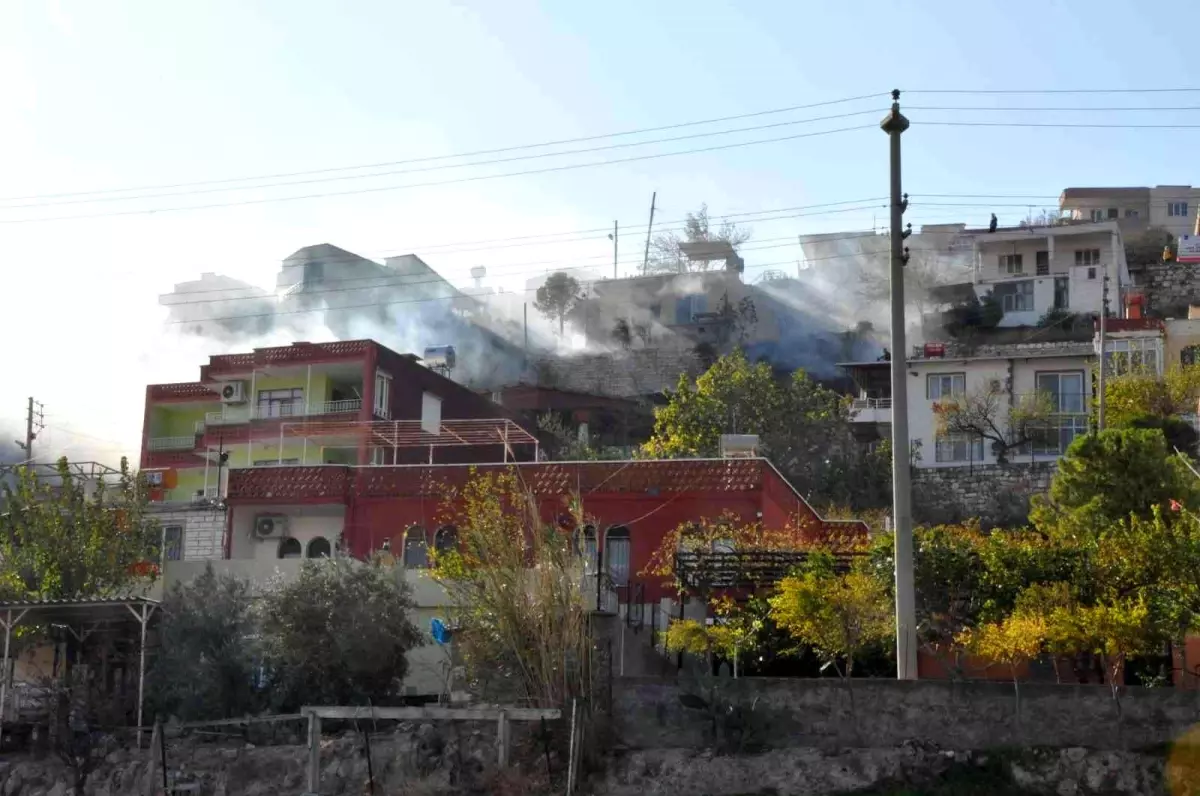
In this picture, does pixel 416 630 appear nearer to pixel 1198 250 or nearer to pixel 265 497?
pixel 265 497

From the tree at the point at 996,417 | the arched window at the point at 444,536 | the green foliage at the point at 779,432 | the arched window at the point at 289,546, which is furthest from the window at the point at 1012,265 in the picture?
the arched window at the point at 289,546

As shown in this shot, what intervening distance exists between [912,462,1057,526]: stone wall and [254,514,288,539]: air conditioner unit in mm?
24152

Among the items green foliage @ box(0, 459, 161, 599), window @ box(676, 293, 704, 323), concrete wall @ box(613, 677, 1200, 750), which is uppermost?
window @ box(676, 293, 704, 323)

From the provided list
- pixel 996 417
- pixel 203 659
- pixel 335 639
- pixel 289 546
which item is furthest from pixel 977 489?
pixel 203 659

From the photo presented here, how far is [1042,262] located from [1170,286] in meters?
6.85

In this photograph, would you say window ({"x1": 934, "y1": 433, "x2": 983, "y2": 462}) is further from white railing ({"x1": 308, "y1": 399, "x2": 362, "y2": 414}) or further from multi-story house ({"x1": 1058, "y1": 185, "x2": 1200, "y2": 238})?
multi-story house ({"x1": 1058, "y1": 185, "x2": 1200, "y2": 238})

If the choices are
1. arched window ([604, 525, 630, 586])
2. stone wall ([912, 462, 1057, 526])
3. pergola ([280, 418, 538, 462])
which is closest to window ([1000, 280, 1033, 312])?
stone wall ([912, 462, 1057, 526])

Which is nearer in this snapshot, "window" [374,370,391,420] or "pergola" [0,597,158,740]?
"pergola" [0,597,158,740]

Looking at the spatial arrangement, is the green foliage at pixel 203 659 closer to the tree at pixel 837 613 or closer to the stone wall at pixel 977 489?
the tree at pixel 837 613

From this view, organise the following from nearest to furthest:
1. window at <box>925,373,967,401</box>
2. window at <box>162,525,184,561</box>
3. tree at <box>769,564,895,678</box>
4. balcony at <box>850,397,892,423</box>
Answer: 1. tree at <box>769,564,895,678</box>
2. window at <box>162,525,184,561</box>
3. window at <box>925,373,967,401</box>
4. balcony at <box>850,397,892,423</box>

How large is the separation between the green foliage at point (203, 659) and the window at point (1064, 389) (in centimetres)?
3899

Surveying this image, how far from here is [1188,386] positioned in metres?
56.0

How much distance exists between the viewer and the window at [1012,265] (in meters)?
81.9

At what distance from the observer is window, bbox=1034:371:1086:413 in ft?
199
